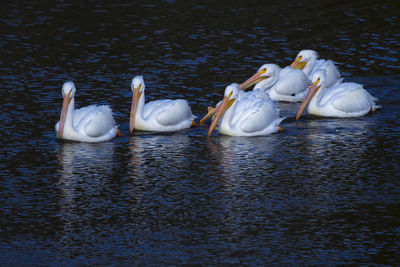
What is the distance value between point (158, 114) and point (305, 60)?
3.79m

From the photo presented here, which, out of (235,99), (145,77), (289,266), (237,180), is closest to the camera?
(289,266)

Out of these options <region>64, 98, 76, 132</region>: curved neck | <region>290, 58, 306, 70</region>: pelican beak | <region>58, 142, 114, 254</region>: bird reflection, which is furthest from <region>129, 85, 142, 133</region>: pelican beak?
<region>290, 58, 306, 70</region>: pelican beak

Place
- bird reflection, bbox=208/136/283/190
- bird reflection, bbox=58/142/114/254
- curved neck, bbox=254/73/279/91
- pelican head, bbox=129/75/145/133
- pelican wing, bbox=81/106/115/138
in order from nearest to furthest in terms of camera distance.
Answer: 1. bird reflection, bbox=58/142/114/254
2. bird reflection, bbox=208/136/283/190
3. pelican wing, bbox=81/106/115/138
4. pelican head, bbox=129/75/145/133
5. curved neck, bbox=254/73/279/91

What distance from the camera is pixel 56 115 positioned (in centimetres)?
1212

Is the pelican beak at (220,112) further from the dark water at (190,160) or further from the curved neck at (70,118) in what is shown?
the curved neck at (70,118)

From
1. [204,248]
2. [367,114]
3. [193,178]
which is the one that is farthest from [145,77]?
[204,248]

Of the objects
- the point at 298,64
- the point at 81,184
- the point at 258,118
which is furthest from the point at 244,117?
the point at 298,64

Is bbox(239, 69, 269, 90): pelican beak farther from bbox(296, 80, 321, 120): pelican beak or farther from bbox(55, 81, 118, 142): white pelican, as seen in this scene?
bbox(55, 81, 118, 142): white pelican

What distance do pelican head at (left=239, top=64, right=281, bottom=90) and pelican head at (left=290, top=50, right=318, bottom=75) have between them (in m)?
0.91

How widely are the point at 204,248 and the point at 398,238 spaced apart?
1675 millimetres

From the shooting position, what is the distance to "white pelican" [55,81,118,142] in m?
11.0

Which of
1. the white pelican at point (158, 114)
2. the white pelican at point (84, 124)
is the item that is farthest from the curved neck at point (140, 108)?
the white pelican at point (84, 124)

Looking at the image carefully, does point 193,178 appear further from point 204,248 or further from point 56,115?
point 56,115

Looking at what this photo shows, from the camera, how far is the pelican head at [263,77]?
44.2 feet
